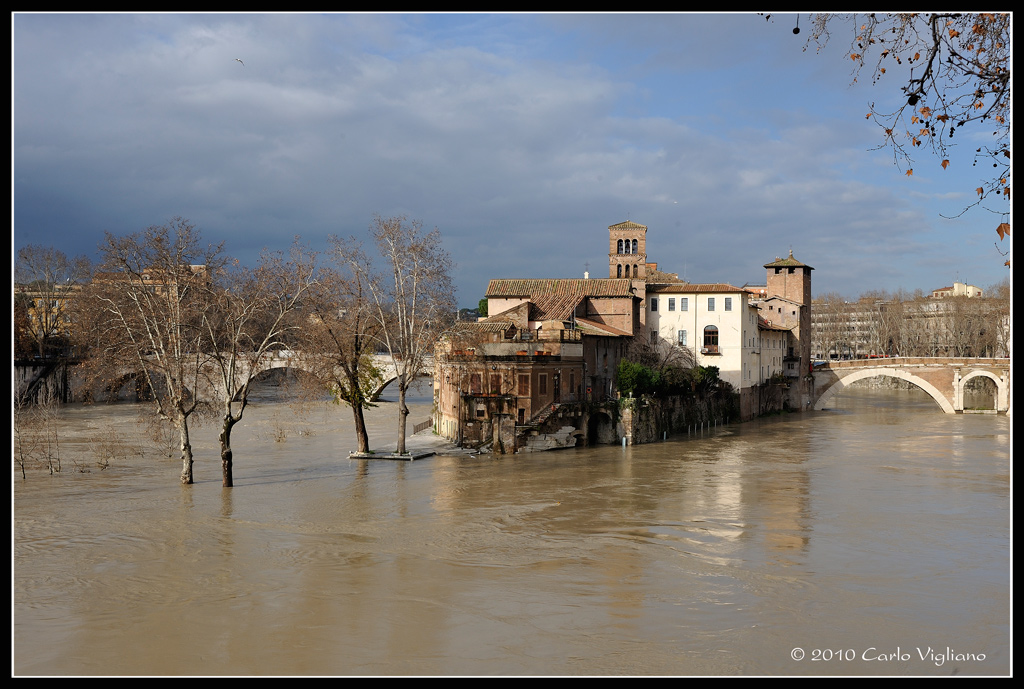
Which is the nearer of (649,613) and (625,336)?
(649,613)

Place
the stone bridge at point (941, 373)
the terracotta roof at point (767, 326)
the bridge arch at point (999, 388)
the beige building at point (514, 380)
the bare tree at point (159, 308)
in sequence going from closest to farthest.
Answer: the bare tree at point (159, 308), the beige building at point (514, 380), the terracotta roof at point (767, 326), the bridge arch at point (999, 388), the stone bridge at point (941, 373)

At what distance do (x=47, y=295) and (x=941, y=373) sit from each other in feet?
211

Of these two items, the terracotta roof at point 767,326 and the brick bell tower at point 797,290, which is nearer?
the terracotta roof at point 767,326

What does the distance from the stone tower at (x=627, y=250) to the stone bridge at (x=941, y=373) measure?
16615mm

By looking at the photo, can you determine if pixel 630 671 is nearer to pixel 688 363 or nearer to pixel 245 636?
pixel 245 636

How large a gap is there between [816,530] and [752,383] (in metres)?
33.9

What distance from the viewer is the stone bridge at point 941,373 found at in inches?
2270

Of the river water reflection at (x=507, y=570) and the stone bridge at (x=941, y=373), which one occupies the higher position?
the stone bridge at (x=941, y=373)

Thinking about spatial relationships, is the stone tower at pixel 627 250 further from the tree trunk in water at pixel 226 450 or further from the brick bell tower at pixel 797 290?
the tree trunk in water at pixel 226 450

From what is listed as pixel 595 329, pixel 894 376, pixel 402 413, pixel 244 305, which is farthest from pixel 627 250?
pixel 244 305

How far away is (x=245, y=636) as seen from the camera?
42.1 feet

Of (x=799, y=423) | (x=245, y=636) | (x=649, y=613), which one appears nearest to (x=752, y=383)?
(x=799, y=423)

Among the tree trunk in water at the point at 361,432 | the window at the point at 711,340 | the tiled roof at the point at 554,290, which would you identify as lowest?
the tree trunk in water at the point at 361,432

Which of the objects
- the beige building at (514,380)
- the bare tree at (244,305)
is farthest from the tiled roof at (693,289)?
the bare tree at (244,305)
